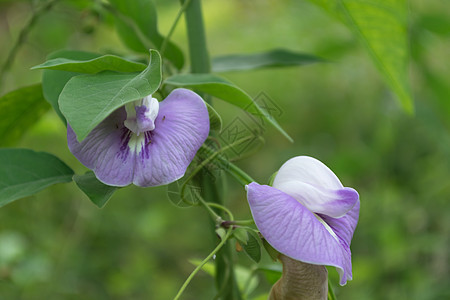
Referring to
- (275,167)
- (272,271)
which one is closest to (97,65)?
(272,271)

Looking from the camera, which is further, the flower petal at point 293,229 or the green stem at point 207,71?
the green stem at point 207,71

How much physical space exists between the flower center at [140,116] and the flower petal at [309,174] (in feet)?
0.31

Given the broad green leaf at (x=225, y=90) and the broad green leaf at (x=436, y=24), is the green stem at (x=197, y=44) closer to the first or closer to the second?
the broad green leaf at (x=225, y=90)

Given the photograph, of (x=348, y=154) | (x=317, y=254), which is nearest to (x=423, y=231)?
(x=348, y=154)

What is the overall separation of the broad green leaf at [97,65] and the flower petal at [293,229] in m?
0.11

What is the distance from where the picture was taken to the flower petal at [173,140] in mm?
316

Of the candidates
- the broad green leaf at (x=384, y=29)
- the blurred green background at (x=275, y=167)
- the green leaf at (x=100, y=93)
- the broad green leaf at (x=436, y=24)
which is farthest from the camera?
the blurred green background at (x=275, y=167)

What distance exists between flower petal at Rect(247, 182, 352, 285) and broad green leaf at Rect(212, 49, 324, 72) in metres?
0.25

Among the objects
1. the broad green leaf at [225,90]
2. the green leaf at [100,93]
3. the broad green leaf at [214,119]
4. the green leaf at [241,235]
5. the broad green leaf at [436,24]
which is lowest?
the broad green leaf at [436,24]

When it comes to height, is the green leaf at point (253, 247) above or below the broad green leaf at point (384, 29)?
below

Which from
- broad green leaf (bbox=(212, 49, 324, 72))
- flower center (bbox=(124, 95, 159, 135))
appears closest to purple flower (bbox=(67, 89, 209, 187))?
flower center (bbox=(124, 95, 159, 135))

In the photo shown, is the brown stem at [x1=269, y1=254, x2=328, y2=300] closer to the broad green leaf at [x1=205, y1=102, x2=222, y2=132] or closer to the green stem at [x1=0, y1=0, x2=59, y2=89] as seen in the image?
the broad green leaf at [x1=205, y1=102, x2=222, y2=132]

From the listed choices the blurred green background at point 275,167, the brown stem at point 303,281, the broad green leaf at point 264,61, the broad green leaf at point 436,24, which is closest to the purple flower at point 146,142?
the brown stem at point 303,281

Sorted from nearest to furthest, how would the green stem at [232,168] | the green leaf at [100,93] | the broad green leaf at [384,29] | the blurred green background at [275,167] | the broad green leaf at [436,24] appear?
the green leaf at [100,93]
the green stem at [232,168]
the broad green leaf at [384,29]
the broad green leaf at [436,24]
the blurred green background at [275,167]
